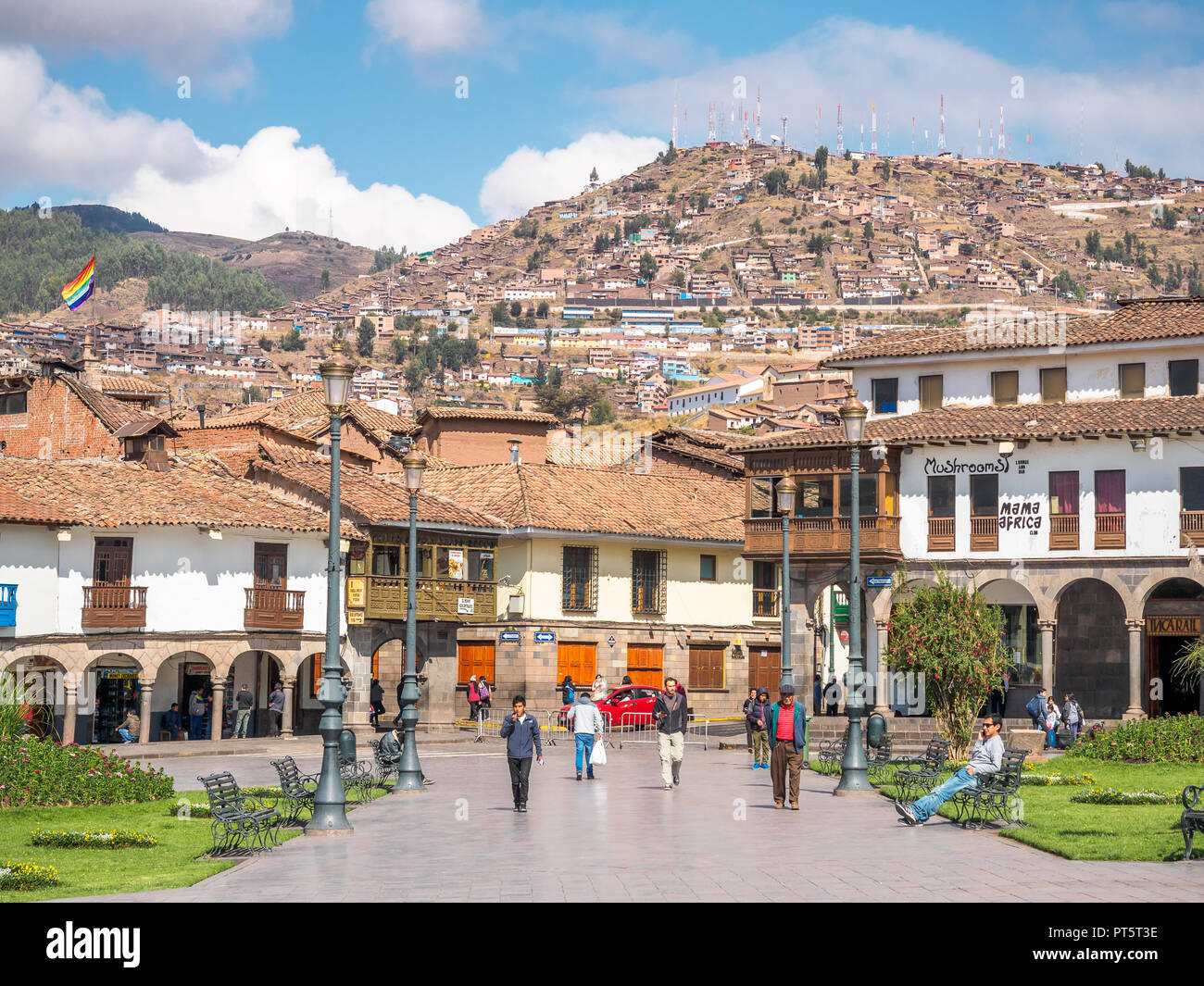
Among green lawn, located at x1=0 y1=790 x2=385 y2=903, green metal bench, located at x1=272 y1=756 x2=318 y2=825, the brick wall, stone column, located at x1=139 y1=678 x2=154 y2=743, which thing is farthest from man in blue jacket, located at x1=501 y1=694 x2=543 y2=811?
the brick wall

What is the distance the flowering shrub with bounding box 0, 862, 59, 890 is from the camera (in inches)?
589

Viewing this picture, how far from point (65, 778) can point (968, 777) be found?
1248 cm

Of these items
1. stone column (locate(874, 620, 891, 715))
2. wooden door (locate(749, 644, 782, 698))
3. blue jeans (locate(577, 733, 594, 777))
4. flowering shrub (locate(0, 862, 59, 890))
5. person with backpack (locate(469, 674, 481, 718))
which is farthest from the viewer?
wooden door (locate(749, 644, 782, 698))

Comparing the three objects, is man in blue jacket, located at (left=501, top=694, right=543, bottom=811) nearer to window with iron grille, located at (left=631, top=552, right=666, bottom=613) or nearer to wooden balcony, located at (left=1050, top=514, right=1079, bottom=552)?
wooden balcony, located at (left=1050, top=514, right=1079, bottom=552)

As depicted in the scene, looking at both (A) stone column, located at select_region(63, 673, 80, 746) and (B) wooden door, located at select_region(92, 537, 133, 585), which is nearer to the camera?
(A) stone column, located at select_region(63, 673, 80, 746)

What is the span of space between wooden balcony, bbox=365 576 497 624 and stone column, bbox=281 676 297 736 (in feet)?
12.3

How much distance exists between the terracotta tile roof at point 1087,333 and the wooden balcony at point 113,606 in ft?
71.3

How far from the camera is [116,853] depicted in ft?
60.0

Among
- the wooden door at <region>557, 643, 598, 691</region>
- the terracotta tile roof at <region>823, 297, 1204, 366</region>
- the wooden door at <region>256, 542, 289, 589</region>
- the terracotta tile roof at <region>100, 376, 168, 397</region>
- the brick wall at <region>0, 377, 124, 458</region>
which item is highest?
the terracotta tile roof at <region>100, 376, 168, 397</region>

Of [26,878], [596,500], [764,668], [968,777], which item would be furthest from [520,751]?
[764,668]

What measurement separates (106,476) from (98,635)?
5.39 m

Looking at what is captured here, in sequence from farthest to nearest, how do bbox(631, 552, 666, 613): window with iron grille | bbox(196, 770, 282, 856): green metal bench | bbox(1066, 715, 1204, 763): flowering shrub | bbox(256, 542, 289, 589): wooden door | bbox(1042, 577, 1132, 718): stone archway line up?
1. bbox(631, 552, 666, 613): window with iron grille
2. bbox(1042, 577, 1132, 718): stone archway
3. bbox(256, 542, 289, 589): wooden door
4. bbox(1066, 715, 1204, 763): flowering shrub
5. bbox(196, 770, 282, 856): green metal bench

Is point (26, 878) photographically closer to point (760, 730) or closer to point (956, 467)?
point (760, 730)

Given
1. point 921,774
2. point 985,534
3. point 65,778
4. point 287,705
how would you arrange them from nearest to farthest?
point 65,778, point 921,774, point 287,705, point 985,534
